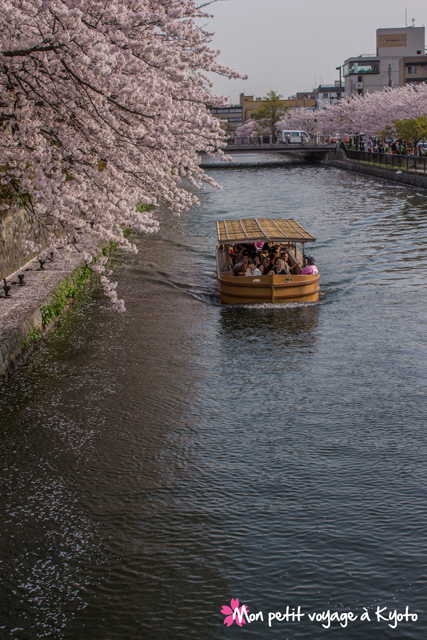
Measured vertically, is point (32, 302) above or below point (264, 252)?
below

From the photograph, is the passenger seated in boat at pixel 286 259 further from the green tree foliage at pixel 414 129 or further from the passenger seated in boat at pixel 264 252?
the green tree foliage at pixel 414 129

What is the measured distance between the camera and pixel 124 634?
7.79 metres

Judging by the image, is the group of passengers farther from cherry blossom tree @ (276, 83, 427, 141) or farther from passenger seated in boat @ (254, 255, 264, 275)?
cherry blossom tree @ (276, 83, 427, 141)

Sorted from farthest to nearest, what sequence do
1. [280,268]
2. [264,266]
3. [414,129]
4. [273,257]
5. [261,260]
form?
1. [414,129]
2. [261,260]
3. [264,266]
4. [273,257]
5. [280,268]

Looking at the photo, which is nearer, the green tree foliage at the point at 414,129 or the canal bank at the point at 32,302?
the canal bank at the point at 32,302

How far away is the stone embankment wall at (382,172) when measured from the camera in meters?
50.5

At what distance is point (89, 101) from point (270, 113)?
162m

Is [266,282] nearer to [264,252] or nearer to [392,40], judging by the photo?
[264,252]

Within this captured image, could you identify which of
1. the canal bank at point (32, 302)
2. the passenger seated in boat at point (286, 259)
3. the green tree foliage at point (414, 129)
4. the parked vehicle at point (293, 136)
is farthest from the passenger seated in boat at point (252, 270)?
the parked vehicle at point (293, 136)

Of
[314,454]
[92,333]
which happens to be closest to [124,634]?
[314,454]

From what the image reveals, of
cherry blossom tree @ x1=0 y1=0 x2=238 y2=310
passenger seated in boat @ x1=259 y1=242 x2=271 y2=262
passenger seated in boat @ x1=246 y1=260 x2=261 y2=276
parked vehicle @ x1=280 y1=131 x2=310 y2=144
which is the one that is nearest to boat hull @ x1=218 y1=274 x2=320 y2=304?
passenger seated in boat @ x1=246 y1=260 x2=261 y2=276

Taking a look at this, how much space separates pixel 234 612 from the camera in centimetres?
806

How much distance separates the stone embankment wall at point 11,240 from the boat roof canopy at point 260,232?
587cm

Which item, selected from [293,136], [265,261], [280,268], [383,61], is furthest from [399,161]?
[383,61]
